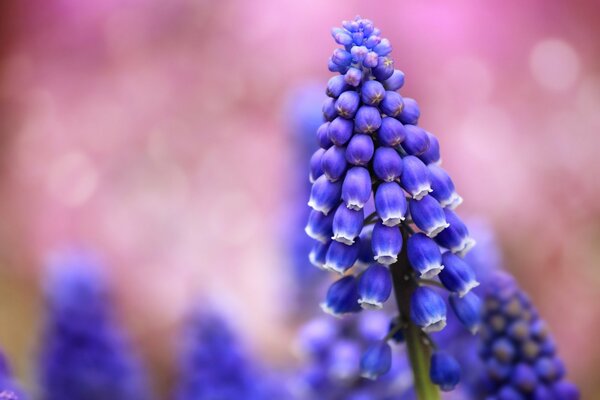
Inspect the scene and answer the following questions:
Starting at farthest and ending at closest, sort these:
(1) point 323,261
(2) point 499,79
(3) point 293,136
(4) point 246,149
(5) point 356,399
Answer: (4) point 246,149, (2) point 499,79, (3) point 293,136, (5) point 356,399, (1) point 323,261

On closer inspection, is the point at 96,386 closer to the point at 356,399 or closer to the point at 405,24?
the point at 356,399

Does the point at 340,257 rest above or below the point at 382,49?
below

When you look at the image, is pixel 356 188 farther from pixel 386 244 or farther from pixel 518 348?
pixel 518 348

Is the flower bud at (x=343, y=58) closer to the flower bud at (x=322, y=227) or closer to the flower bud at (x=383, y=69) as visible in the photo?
the flower bud at (x=383, y=69)

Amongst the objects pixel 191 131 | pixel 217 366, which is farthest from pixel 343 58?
pixel 191 131

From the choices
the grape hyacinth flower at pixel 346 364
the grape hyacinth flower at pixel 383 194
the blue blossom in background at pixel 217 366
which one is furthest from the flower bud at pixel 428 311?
the blue blossom in background at pixel 217 366

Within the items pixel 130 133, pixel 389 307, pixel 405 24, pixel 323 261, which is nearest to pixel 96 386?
pixel 389 307
